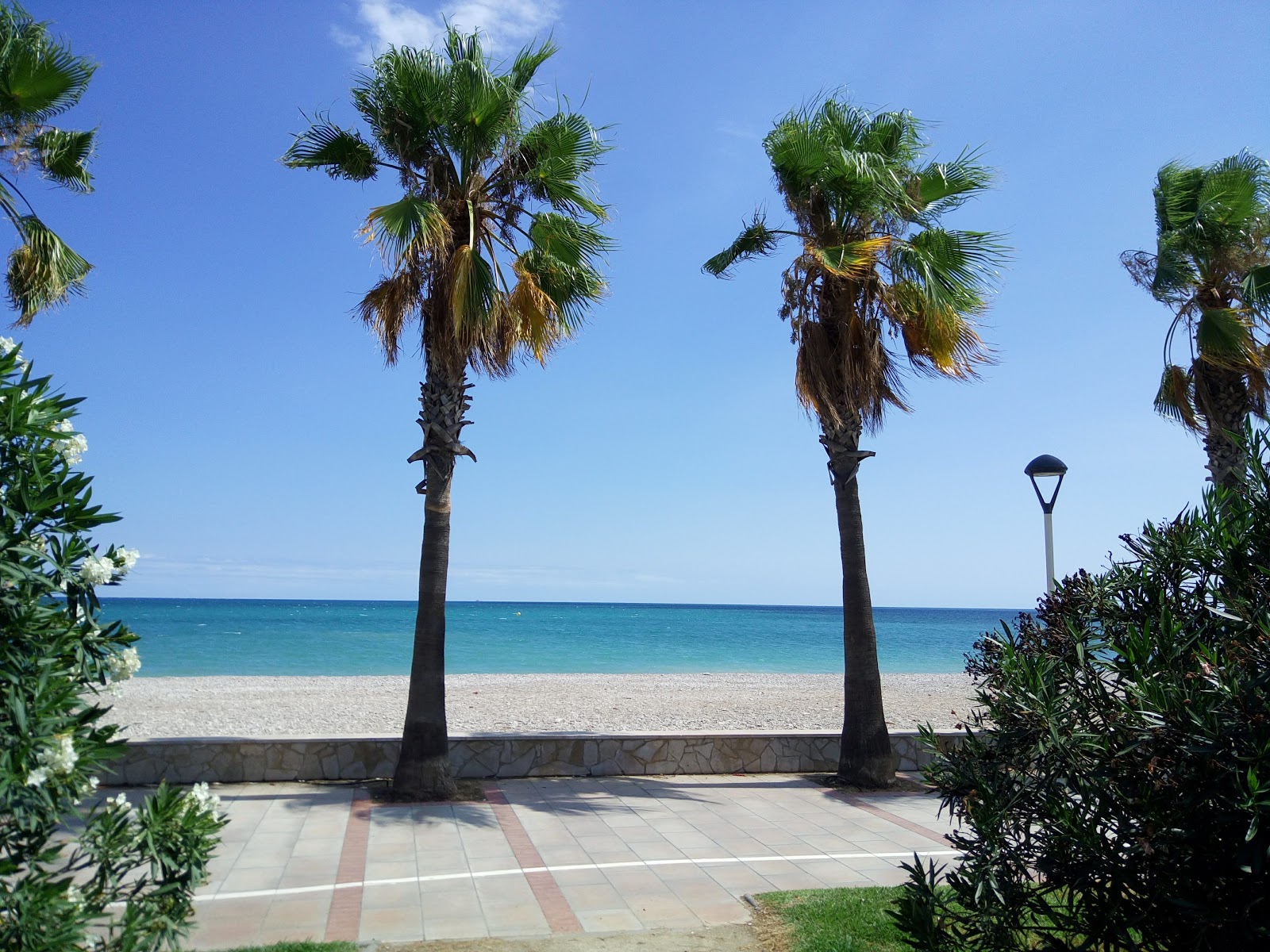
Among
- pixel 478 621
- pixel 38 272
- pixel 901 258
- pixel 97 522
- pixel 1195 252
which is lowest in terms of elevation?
pixel 478 621

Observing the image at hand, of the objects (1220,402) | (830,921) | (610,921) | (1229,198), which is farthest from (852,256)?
(610,921)

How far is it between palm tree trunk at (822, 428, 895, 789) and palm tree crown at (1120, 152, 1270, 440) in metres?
5.16

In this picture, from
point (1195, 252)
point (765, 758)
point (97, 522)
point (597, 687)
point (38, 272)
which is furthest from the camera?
point (597, 687)

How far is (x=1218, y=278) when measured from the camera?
12078mm

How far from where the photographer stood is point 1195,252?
39.8 feet

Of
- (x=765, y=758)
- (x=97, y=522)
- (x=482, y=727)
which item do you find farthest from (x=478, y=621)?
(x=97, y=522)

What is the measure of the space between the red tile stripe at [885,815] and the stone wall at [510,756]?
3.48 ft

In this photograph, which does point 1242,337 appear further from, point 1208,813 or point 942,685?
point 942,685

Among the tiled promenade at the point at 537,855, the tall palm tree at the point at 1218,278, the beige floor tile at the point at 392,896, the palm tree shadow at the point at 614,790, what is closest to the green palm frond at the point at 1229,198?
the tall palm tree at the point at 1218,278

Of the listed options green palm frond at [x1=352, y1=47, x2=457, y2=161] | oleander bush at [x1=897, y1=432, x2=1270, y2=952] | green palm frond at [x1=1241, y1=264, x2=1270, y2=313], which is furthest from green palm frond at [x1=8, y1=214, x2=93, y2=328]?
green palm frond at [x1=1241, y1=264, x2=1270, y2=313]

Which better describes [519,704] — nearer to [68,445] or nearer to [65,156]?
[65,156]

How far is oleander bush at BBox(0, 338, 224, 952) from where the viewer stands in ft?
8.99

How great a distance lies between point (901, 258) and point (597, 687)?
2036 centimetres

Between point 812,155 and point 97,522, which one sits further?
point 812,155
